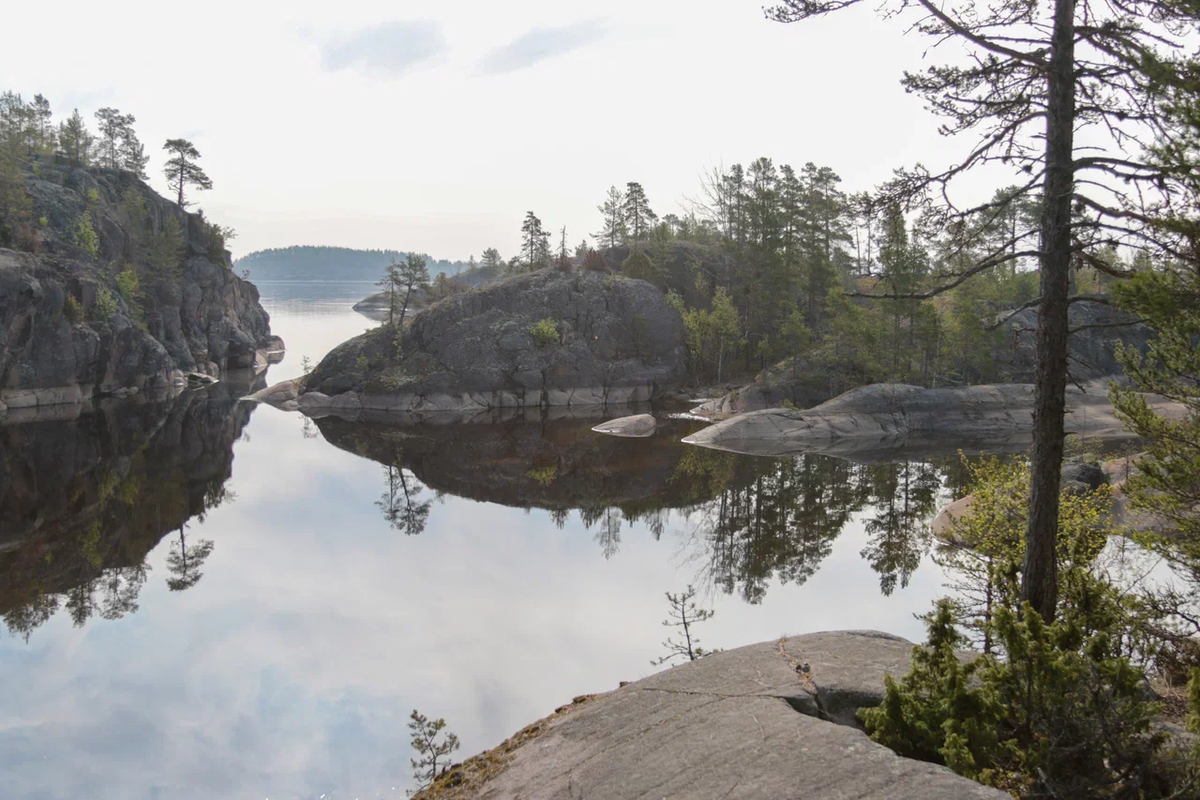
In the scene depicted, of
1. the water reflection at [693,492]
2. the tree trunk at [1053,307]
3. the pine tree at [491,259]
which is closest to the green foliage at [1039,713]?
the tree trunk at [1053,307]

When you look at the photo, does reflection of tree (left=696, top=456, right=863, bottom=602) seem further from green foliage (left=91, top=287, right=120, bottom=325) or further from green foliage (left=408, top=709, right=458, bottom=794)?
green foliage (left=91, top=287, right=120, bottom=325)

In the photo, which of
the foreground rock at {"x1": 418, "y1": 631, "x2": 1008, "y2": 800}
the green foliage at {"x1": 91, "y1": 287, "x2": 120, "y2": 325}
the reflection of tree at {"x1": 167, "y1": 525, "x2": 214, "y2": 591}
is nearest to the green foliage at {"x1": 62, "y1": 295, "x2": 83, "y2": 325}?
the green foliage at {"x1": 91, "y1": 287, "x2": 120, "y2": 325}

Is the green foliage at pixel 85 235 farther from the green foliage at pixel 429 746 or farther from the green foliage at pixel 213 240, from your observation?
the green foliage at pixel 429 746

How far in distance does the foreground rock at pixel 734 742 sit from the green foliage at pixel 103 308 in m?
64.4

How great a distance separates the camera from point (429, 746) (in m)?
12.4

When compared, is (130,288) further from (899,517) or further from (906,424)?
(899,517)

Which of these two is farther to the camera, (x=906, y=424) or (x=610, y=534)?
(x=906, y=424)

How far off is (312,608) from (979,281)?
56.8 meters

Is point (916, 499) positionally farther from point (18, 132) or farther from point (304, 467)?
point (18, 132)

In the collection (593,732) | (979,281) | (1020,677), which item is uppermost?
(979,281)

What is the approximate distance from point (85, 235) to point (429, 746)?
239ft

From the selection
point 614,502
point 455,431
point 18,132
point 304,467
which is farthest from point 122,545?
point 18,132

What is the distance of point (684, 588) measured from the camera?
20.6m

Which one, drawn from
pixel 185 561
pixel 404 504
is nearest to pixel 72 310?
pixel 404 504
